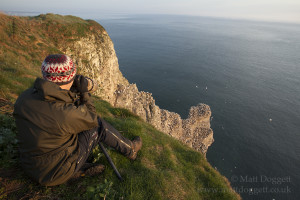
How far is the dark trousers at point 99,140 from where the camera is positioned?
404cm

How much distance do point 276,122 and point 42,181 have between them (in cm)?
7631

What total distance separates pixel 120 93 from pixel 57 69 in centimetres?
2211

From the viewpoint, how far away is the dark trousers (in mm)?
4039

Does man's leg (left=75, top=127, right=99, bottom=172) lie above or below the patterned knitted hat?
below

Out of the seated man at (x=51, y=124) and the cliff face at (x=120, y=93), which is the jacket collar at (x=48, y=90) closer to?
the seated man at (x=51, y=124)

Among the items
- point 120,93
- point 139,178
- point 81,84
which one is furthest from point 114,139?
point 120,93

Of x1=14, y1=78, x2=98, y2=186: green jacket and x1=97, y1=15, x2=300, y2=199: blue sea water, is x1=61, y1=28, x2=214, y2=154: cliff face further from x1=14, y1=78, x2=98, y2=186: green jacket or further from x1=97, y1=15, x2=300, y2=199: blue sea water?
x1=14, y1=78, x2=98, y2=186: green jacket

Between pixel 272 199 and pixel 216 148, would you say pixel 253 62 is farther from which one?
pixel 272 199

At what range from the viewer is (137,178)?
500 cm

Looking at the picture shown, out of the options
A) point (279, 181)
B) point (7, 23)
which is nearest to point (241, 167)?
point (279, 181)

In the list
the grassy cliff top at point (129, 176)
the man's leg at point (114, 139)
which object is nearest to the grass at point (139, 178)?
the grassy cliff top at point (129, 176)

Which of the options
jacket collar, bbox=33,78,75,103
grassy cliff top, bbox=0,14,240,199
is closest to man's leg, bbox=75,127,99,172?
grassy cliff top, bbox=0,14,240,199

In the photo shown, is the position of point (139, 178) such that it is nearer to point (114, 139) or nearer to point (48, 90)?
point (114, 139)

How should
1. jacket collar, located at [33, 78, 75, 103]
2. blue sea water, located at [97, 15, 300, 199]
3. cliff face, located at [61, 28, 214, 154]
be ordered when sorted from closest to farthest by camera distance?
jacket collar, located at [33, 78, 75, 103], cliff face, located at [61, 28, 214, 154], blue sea water, located at [97, 15, 300, 199]
